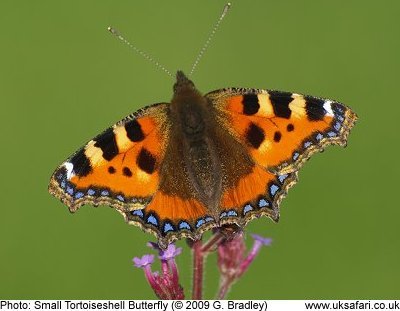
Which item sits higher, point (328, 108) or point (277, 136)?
point (328, 108)

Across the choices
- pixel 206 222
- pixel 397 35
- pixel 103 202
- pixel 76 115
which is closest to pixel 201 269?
pixel 206 222

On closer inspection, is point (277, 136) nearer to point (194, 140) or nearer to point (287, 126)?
point (287, 126)

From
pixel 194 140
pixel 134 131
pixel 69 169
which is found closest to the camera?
pixel 69 169

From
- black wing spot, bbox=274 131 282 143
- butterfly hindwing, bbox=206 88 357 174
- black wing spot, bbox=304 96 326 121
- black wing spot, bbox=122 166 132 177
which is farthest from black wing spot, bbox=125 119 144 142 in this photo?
black wing spot, bbox=304 96 326 121

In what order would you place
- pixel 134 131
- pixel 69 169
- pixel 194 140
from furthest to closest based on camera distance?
pixel 194 140
pixel 134 131
pixel 69 169

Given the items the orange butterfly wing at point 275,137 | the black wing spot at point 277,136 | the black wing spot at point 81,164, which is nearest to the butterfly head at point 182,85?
the orange butterfly wing at point 275,137

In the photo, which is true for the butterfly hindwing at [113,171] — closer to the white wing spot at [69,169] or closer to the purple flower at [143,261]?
the white wing spot at [69,169]

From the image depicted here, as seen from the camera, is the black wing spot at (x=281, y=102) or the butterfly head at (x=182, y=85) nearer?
the black wing spot at (x=281, y=102)

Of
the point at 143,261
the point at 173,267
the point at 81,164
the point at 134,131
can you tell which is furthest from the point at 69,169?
the point at 173,267
